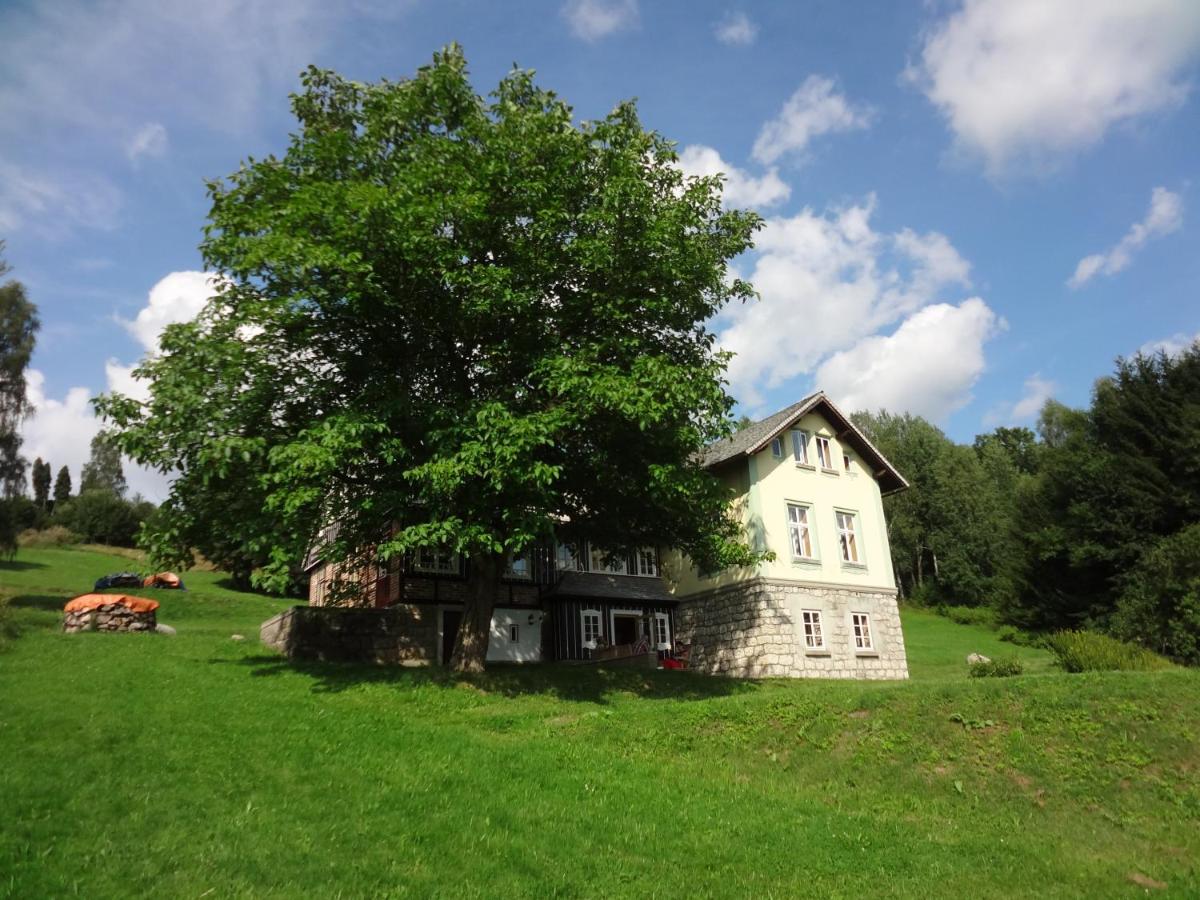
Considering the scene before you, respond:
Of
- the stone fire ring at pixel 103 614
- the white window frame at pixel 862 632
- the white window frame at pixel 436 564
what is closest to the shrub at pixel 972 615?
the white window frame at pixel 862 632

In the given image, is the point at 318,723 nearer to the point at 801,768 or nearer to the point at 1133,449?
the point at 801,768

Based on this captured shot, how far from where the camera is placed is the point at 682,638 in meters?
32.1

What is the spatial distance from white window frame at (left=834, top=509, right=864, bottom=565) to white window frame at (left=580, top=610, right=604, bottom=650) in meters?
9.88

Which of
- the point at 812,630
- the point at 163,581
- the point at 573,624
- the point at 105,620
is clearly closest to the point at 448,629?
the point at 573,624

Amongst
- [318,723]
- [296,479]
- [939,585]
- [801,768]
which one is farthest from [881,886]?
[939,585]

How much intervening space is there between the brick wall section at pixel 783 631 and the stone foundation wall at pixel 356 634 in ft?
34.9

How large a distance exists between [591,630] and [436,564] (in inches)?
268

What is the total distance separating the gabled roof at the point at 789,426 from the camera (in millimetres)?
30453

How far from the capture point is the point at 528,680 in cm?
2197

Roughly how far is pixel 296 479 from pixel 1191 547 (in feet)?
110

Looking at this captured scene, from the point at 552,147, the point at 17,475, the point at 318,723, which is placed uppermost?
the point at 552,147

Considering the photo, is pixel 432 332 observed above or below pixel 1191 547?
above

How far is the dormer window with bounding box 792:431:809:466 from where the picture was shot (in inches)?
1247

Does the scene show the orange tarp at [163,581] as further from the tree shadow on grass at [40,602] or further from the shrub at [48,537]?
the shrub at [48,537]
